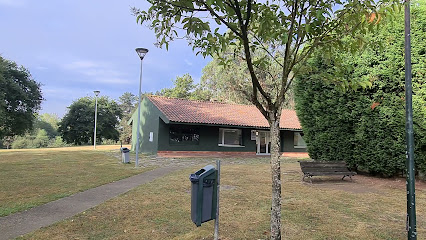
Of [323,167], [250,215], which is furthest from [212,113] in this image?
[250,215]

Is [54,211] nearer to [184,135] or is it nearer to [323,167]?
[323,167]

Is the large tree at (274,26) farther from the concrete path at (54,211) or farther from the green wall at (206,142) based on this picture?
the green wall at (206,142)

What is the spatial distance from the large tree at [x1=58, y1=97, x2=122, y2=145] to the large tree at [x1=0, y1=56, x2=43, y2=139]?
21.2ft

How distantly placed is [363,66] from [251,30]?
8.23m

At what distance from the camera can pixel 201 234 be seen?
481cm

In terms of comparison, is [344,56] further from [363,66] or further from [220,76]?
[220,76]

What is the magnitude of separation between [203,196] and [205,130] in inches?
767

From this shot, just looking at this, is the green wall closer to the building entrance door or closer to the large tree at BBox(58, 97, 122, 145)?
the building entrance door

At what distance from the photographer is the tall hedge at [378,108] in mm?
9656

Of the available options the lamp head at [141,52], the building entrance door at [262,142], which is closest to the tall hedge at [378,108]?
the lamp head at [141,52]

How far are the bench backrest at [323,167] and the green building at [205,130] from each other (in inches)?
468

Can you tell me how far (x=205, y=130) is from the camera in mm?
23344

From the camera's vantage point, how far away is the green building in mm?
22000

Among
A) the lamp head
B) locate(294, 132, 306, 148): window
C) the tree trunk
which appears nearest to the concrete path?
the tree trunk
